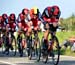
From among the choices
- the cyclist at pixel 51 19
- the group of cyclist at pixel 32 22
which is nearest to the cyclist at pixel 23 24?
the group of cyclist at pixel 32 22

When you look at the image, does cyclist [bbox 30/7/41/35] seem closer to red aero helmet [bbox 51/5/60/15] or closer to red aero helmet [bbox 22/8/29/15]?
red aero helmet [bbox 22/8/29/15]

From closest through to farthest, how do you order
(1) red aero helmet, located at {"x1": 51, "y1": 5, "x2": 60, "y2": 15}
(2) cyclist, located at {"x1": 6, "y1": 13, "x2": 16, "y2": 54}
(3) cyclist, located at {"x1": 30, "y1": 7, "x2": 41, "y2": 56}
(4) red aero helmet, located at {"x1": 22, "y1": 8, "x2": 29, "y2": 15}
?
(1) red aero helmet, located at {"x1": 51, "y1": 5, "x2": 60, "y2": 15}
(3) cyclist, located at {"x1": 30, "y1": 7, "x2": 41, "y2": 56}
(4) red aero helmet, located at {"x1": 22, "y1": 8, "x2": 29, "y2": 15}
(2) cyclist, located at {"x1": 6, "y1": 13, "x2": 16, "y2": 54}

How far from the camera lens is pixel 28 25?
15.9 meters

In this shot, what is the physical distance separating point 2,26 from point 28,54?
→ 4.35 m

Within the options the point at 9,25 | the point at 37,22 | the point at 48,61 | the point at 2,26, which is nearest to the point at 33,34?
the point at 37,22

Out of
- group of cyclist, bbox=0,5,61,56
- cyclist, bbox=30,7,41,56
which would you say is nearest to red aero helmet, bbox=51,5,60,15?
group of cyclist, bbox=0,5,61,56

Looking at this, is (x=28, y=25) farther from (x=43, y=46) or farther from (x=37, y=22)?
(x=43, y=46)

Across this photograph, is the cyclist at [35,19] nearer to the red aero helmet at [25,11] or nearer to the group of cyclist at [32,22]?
the group of cyclist at [32,22]

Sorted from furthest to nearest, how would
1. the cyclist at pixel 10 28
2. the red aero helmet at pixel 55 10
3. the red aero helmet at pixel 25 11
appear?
1. the cyclist at pixel 10 28
2. the red aero helmet at pixel 25 11
3. the red aero helmet at pixel 55 10

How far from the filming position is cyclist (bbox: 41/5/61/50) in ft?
43.5

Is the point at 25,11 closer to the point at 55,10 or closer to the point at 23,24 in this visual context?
the point at 23,24

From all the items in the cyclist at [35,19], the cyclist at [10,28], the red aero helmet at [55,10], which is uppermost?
the red aero helmet at [55,10]

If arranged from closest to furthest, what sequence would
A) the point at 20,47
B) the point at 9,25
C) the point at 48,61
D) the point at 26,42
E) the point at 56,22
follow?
the point at 56,22, the point at 48,61, the point at 26,42, the point at 20,47, the point at 9,25

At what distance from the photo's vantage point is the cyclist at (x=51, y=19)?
13250mm
